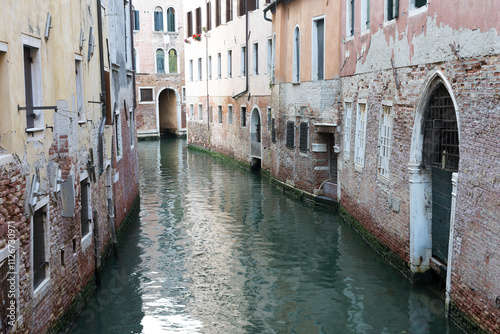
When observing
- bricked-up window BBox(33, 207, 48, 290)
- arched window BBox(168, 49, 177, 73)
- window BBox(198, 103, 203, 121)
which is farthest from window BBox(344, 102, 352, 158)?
arched window BBox(168, 49, 177, 73)

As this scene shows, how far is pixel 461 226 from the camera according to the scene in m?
7.03

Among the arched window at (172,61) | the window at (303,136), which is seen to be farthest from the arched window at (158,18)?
the window at (303,136)

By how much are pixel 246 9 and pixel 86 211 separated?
566 inches

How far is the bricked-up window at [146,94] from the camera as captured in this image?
37.3m

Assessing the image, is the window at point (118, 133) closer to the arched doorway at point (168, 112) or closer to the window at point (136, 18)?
the window at point (136, 18)

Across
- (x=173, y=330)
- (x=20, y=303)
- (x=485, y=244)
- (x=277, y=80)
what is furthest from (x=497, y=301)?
(x=277, y=80)

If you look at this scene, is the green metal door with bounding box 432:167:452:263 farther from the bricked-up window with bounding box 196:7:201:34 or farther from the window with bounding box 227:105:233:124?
the bricked-up window with bounding box 196:7:201:34

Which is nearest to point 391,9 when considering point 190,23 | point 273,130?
point 273,130

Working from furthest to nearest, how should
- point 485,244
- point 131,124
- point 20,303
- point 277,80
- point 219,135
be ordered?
1. point 219,135
2. point 277,80
3. point 131,124
4. point 485,244
5. point 20,303

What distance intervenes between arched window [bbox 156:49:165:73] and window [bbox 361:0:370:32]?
26761 mm

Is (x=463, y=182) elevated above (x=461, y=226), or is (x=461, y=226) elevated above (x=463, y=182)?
(x=463, y=182)

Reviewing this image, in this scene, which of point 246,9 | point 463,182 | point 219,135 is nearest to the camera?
point 463,182

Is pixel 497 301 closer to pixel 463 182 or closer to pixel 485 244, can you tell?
pixel 485 244

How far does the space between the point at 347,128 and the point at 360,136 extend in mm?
1181
